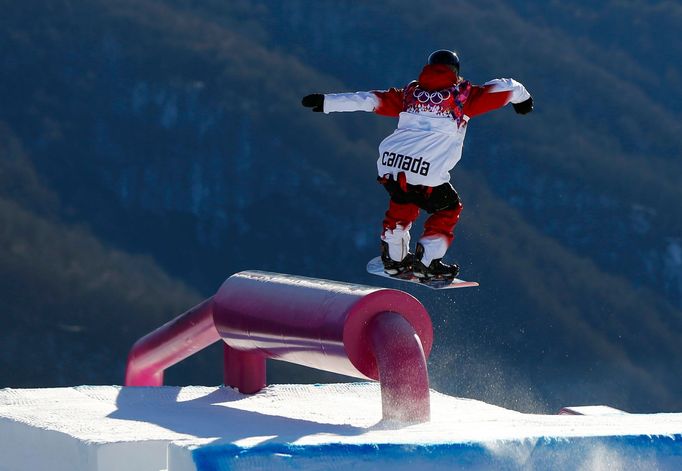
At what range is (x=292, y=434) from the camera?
17.6 feet

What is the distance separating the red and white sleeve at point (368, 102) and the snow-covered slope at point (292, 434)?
169 cm

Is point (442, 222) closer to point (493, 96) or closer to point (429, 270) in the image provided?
point (429, 270)

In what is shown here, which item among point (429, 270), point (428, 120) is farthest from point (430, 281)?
point (428, 120)

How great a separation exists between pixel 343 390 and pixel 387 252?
157 centimetres

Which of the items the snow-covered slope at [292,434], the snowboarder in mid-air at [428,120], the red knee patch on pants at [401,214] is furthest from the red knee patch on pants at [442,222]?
the snow-covered slope at [292,434]

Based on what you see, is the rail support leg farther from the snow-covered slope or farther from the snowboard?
the snowboard

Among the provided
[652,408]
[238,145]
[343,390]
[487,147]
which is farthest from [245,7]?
[343,390]

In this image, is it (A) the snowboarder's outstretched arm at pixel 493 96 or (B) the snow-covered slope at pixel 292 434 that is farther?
(A) the snowboarder's outstretched arm at pixel 493 96

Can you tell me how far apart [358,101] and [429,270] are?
40.7 inches

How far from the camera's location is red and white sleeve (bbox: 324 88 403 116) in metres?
6.46

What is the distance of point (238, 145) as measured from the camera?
1666 cm

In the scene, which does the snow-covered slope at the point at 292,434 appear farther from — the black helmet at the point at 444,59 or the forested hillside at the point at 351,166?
the forested hillside at the point at 351,166

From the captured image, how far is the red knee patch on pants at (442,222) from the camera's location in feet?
21.7

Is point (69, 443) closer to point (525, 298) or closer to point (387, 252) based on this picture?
point (387, 252)
